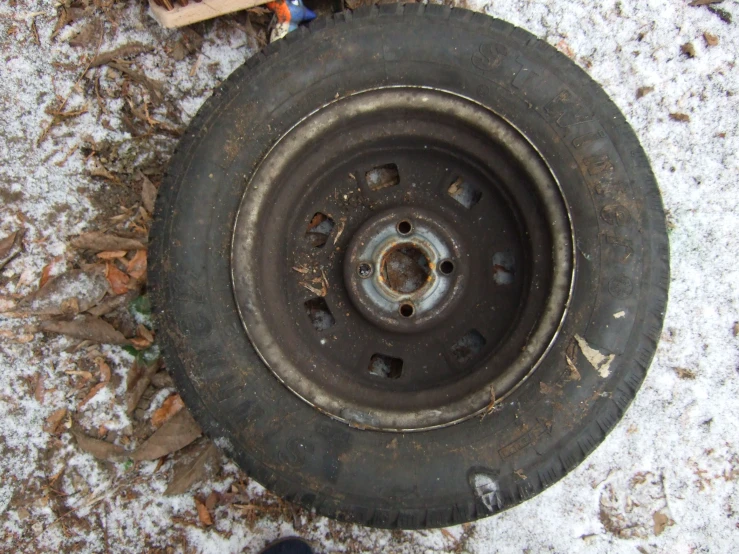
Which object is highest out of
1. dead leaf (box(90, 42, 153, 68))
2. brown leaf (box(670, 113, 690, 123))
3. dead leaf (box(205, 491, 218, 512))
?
dead leaf (box(90, 42, 153, 68))

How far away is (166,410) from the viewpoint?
2.57m

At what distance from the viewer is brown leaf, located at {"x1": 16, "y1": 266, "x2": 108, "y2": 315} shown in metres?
2.55

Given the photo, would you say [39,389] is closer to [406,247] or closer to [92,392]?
[92,392]

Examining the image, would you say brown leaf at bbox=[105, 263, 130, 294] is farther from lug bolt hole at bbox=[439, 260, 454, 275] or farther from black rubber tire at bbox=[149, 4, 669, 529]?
lug bolt hole at bbox=[439, 260, 454, 275]

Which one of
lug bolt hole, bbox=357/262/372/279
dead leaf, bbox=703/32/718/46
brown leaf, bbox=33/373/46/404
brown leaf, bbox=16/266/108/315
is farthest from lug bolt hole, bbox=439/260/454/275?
brown leaf, bbox=33/373/46/404

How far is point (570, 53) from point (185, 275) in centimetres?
213

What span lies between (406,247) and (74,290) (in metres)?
1.69

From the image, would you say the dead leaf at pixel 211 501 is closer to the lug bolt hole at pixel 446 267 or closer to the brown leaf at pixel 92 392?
the brown leaf at pixel 92 392

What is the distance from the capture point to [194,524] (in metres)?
2.59

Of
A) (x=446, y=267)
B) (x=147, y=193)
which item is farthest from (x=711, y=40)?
(x=147, y=193)

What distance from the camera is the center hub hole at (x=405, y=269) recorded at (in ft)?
7.54

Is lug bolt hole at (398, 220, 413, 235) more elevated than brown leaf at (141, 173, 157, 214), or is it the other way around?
brown leaf at (141, 173, 157, 214)

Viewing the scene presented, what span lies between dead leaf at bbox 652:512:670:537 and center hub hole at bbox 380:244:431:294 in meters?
1.74

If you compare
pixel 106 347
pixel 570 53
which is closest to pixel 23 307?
pixel 106 347
